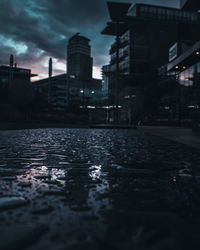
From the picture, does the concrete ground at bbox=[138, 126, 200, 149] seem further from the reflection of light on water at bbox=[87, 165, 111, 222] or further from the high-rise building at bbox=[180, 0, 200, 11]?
→ the high-rise building at bbox=[180, 0, 200, 11]

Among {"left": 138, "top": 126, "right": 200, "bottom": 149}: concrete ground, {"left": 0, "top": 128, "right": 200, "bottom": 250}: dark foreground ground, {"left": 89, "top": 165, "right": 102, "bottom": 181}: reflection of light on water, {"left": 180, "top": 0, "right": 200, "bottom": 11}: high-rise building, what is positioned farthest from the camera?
{"left": 180, "top": 0, "right": 200, "bottom": 11}: high-rise building

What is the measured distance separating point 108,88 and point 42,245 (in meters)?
63.1

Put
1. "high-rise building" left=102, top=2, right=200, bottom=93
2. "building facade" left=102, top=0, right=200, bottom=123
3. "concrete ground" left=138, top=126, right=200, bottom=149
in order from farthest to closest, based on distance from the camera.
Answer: "high-rise building" left=102, top=2, right=200, bottom=93 < "building facade" left=102, top=0, right=200, bottom=123 < "concrete ground" left=138, top=126, right=200, bottom=149

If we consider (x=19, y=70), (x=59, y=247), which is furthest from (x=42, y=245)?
(x=19, y=70)

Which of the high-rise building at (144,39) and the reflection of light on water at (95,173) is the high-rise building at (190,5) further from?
the high-rise building at (144,39)

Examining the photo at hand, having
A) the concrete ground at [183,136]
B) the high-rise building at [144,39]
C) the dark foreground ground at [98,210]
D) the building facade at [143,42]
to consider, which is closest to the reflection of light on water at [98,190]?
the dark foreground ground at [98,210]

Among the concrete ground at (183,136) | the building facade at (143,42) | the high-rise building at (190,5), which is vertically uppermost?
the building facade at (143,42)

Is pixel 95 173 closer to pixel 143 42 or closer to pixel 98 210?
pixel 98 210

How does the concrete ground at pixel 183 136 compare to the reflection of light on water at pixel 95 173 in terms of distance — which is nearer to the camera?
the reflection of light on water at pixel 95 173

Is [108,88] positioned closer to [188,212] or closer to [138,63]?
[138,63]

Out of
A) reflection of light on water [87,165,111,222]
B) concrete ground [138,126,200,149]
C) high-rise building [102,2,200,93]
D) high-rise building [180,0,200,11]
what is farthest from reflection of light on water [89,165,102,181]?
high-rise building [102,2,200,93]

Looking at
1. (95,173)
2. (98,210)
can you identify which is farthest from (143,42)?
(98,210)

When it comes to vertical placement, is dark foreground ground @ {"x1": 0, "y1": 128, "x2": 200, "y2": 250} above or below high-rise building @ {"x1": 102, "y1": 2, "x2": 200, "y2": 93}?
below

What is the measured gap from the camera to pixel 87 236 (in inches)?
43.0
